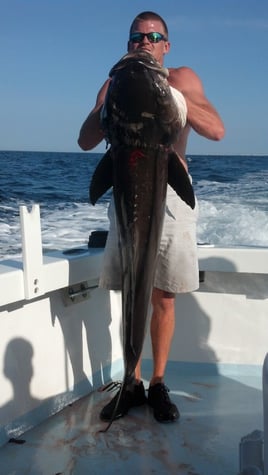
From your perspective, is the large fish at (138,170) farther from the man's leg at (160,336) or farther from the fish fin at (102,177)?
the man's leg at (160,336)

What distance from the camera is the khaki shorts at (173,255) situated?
2861 millimetres

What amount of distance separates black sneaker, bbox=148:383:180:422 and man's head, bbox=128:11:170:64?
1.68m

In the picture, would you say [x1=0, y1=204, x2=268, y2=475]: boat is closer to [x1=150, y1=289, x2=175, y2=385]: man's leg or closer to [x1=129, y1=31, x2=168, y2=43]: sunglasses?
[x1=150, y1=289, x2=175, y2=385]: man's leg

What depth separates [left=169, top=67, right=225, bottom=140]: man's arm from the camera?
2.36m

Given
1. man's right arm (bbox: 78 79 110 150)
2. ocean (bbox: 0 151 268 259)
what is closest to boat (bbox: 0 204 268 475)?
man's right arm (bbox: 78 79 110 150)

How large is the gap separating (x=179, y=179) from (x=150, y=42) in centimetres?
67

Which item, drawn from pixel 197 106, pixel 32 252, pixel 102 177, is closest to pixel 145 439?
Result: pixel 32 252

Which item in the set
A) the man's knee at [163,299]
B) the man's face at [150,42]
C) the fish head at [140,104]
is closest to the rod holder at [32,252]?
the man's knee at [163,299]

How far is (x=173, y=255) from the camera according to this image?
2.88 metres

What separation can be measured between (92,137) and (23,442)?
150 centimetres

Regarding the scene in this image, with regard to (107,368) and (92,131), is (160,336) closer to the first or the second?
(107,368)

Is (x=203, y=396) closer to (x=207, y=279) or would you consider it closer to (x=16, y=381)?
(x=207, y=279)

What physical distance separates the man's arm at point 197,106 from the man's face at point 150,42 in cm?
21

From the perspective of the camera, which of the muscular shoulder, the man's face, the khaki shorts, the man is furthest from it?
the khaki shorts
